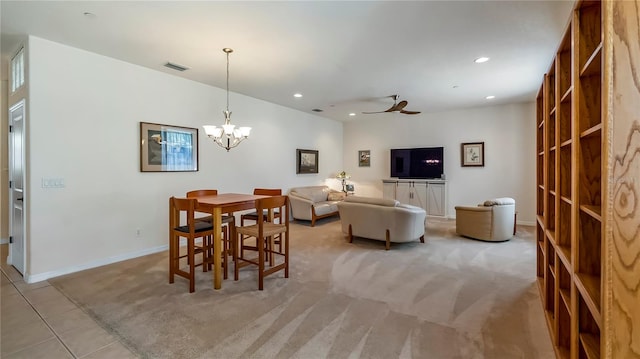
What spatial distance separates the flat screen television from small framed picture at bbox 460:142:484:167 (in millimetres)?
482

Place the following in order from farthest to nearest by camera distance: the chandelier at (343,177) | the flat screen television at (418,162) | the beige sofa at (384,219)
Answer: the chandelier at (343,177) < the flat screen television at (418,162) < the beige sofa at (384,219)

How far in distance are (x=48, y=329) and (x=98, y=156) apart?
2.21 m

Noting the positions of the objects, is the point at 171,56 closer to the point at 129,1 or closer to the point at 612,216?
the point at 129,1

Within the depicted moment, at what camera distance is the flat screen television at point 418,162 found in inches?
295

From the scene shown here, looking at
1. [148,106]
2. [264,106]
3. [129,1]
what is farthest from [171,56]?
[264,106]

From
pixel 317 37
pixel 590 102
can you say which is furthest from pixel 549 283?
pixel 317 37

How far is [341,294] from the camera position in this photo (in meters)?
3.00

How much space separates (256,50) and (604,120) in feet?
11.2

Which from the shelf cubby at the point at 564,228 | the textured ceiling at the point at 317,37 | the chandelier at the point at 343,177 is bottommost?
the shelf cubby at the point at 564,228

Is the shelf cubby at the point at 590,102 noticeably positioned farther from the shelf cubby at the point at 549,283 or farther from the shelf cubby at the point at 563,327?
the shelf cubby at the point at 549,283

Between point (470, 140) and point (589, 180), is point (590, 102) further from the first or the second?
point (470, 140)

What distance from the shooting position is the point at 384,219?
4.57 metres

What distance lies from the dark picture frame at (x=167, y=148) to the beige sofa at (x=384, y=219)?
2676 millimetres

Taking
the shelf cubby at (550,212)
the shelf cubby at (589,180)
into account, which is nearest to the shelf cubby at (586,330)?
the shelf cubby at (589,180)
